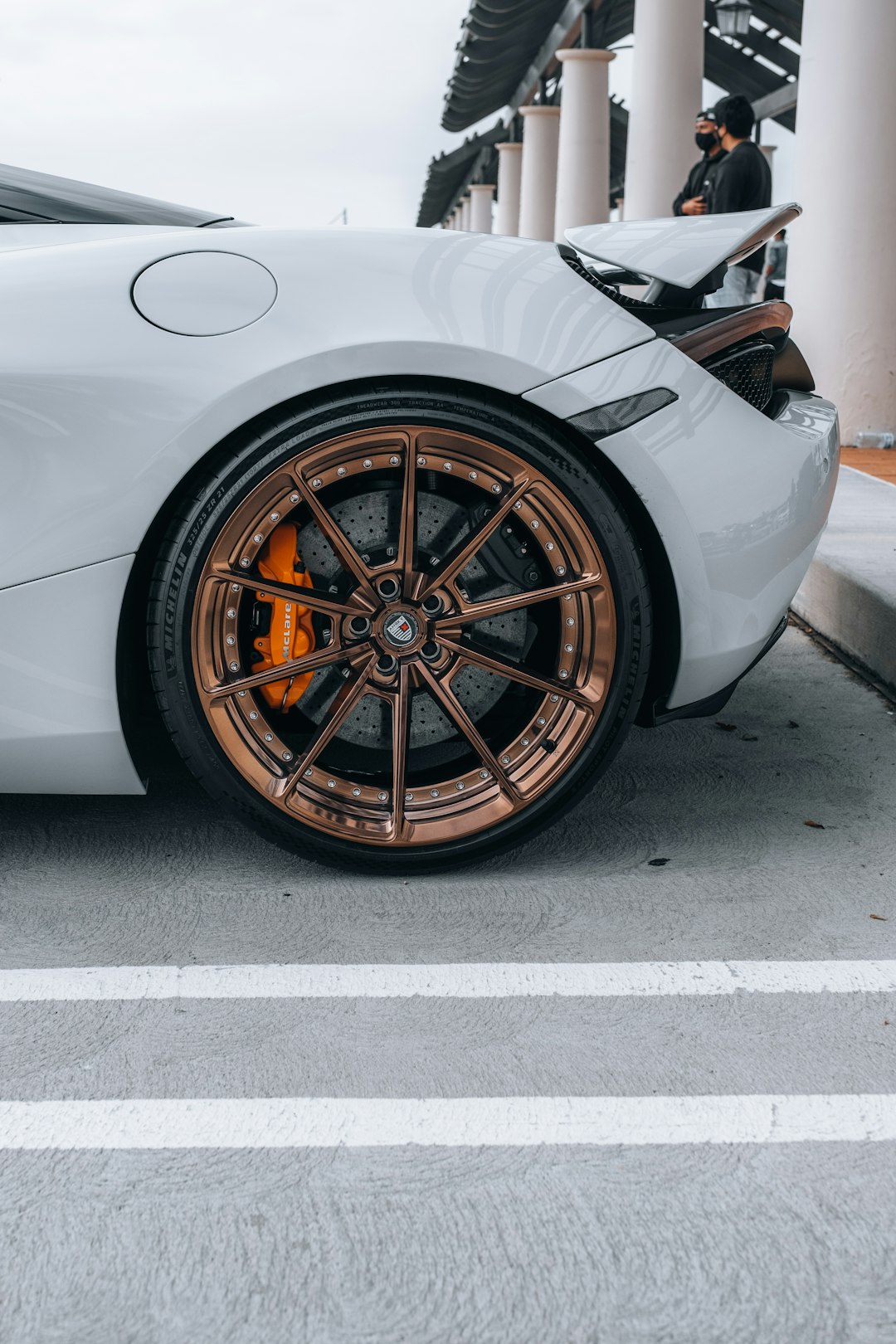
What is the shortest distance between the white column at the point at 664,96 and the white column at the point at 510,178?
63.4ft

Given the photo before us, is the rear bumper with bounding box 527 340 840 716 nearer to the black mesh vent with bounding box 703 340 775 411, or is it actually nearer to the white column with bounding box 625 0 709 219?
the black mesh vent with bounding box 703 340 775 411

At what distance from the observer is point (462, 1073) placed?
5.97 ft

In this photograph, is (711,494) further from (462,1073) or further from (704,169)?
(704,169)

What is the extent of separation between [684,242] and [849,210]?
734 cm

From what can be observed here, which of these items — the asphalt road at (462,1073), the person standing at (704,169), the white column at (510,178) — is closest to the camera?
the asphalt road at (462,1073)

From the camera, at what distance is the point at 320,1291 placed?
1.41 metres

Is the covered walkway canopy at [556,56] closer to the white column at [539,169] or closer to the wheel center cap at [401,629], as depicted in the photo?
the white column at [539,169]

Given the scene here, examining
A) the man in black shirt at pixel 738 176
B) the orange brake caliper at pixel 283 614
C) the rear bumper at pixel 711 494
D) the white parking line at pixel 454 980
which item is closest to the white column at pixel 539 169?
the man in black shirt at pixel 738 176

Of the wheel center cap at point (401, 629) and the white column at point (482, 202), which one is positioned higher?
the white column at point (482, 202)

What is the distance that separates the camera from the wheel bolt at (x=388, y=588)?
236 cm

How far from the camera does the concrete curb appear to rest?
3.70m

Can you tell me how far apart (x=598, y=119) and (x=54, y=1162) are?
2269 cm

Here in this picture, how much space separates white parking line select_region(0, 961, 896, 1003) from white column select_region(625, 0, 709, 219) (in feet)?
47.1

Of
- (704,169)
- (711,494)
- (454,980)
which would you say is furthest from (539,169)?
(454,980)
